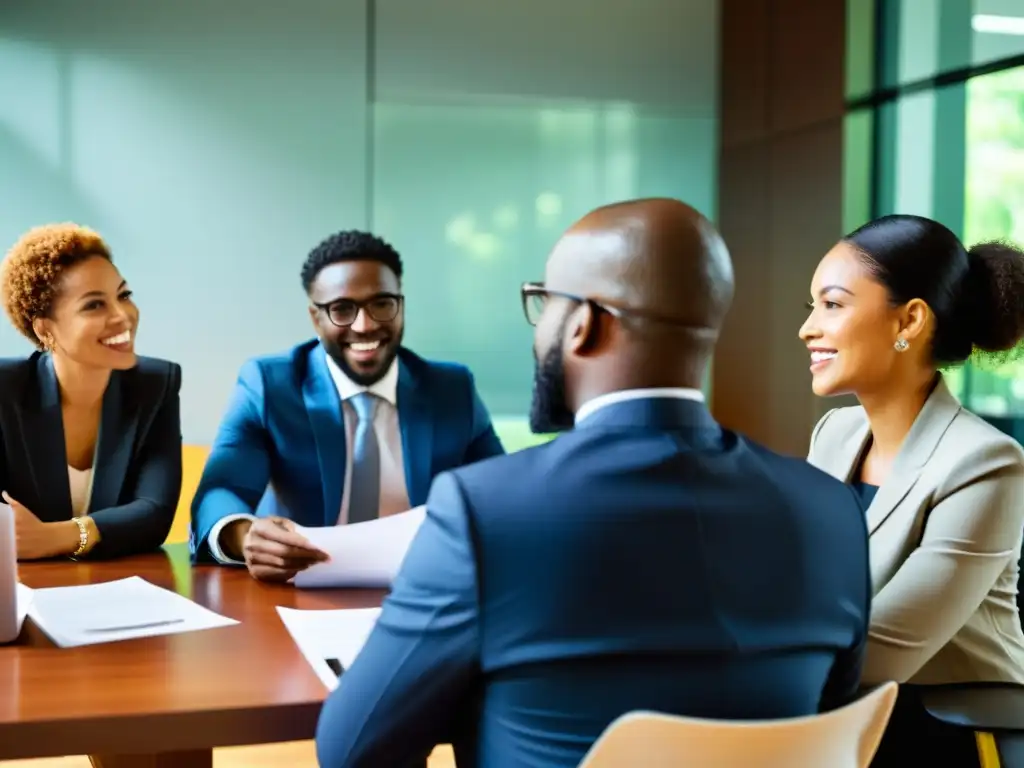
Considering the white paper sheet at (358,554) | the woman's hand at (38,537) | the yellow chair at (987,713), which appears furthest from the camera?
the woman's hand at (38,537)

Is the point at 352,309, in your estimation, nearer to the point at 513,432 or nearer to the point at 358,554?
Result: the point at 358,554

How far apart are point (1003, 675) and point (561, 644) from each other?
1.06 metres

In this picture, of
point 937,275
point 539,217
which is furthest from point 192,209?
point 937,275

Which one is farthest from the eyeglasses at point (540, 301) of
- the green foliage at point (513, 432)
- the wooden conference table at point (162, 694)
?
the green foliage at point (513, 432)

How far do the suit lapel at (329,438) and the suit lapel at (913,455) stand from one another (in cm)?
129

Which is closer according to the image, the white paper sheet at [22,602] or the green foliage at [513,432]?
the white paper sheet at [22,602]

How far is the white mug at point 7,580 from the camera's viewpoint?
1.56 m

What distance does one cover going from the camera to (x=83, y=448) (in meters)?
2.52

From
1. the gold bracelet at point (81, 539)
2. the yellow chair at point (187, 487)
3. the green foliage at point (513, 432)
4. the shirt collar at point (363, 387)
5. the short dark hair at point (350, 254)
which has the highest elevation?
the short dark hair at point (350, 254)

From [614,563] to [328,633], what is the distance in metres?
0.71

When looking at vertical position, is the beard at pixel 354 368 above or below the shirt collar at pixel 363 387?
above

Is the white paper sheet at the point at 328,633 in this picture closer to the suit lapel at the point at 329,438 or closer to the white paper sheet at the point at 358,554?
the white paper sheet at the point at 358,554

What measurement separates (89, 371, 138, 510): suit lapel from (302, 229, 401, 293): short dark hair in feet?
1.74

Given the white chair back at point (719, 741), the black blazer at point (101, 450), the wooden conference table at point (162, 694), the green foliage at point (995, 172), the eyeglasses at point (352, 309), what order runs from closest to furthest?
the white chair back at point (719, 741), the wooden conference table at point (162, 694), the black blazer at point (101, 450), the eyeglasses at point (352, 309), the green foliage at point (995, 172)
